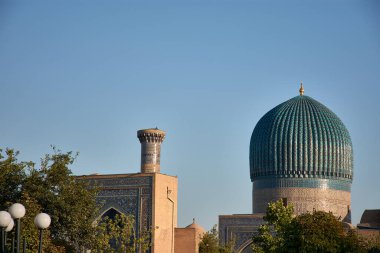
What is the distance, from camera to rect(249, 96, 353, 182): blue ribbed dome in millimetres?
41688

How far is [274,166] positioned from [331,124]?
3.73 metres

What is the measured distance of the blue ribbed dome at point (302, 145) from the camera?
4169cm

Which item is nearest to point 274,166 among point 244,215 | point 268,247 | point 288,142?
point 288,142

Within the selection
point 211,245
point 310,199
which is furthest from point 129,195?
point 310,199

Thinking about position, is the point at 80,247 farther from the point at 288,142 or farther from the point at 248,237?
the point at 288,142

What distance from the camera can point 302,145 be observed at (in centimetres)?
4197

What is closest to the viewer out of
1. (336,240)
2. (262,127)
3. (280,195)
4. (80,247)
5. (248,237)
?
(336,240)

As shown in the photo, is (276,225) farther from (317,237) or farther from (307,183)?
(307,183)

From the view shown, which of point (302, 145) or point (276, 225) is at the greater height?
point (302, 145)

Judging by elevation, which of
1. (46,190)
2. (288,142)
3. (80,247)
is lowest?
(80,247)

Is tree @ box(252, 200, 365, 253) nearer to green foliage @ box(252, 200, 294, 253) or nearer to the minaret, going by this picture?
green foliage @ box(252, 200, 294, 253)

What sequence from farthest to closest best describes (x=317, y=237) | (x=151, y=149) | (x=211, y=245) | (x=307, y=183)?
1. (x=307, y=183)
2. (x=151, y=149)
3. (x=211, y=245)
4. (x=317, y=237)

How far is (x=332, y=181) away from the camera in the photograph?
137ft

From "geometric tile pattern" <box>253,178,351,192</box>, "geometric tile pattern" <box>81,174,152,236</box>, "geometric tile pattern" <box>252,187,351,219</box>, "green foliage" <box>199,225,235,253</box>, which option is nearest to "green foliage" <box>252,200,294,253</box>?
"geometric tile pattern" <box>81,174,152,236</box>
